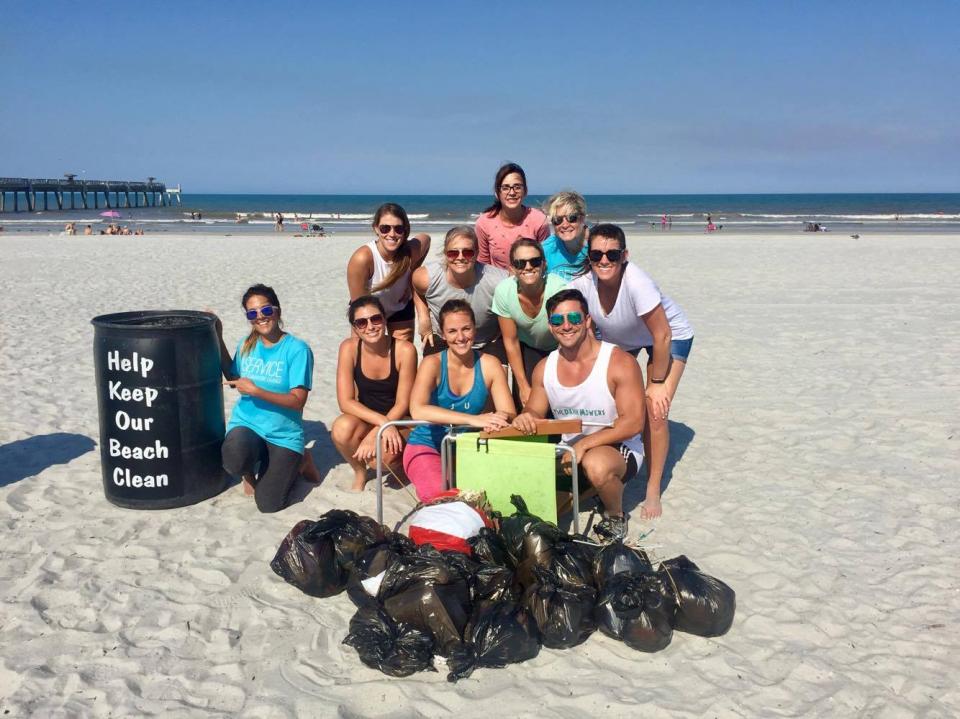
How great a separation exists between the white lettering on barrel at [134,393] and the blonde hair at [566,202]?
2.63m

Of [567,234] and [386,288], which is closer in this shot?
[567,234]

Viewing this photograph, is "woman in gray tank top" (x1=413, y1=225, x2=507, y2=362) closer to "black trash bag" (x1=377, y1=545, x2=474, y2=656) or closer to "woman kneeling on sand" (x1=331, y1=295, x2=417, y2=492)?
"woman kneeling on sand" (x1=331, y1=295, x2=417, y2=492)

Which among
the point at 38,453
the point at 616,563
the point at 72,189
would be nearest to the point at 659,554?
the point at 616,563

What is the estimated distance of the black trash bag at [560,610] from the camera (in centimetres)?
317

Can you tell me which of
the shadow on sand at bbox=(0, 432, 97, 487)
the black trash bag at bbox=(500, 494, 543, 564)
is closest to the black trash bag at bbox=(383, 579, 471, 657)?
the black trash bag at bbox=(500, 494, 543, 564)

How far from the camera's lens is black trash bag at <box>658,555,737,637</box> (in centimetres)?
325

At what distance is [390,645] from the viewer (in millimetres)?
3061

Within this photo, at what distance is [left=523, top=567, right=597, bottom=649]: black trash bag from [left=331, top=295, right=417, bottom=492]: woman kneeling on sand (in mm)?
1567

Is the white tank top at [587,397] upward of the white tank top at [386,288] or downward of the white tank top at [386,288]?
downward

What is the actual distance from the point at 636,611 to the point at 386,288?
277 cm

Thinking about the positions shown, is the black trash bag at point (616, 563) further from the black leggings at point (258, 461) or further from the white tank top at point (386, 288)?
the white tank top at point (386, 288)

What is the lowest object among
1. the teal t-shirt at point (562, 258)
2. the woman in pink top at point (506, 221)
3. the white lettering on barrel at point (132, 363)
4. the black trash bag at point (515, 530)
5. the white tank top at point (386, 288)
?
the black trash bag at point (515, 530)

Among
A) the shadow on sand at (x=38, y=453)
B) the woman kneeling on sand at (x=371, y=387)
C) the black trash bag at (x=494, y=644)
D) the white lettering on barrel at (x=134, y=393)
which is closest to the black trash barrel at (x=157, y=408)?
the white lettering on barrel at (x=134, y=393)

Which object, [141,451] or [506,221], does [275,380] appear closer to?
[141,451]
